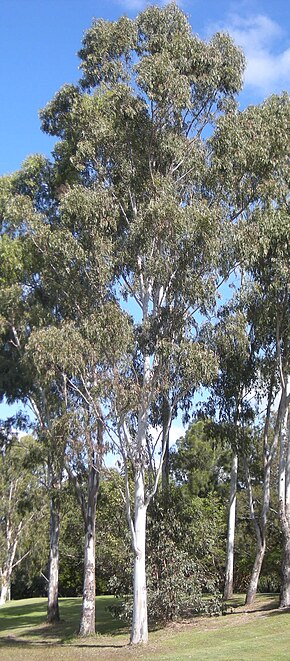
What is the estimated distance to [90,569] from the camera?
22938 millimetres

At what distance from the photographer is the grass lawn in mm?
15203

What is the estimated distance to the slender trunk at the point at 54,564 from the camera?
26422 mm

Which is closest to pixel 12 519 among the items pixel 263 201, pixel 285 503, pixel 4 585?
pixel 4 585

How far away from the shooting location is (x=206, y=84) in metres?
22.4

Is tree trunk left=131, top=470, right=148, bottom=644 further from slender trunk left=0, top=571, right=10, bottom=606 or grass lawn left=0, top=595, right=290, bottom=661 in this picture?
slender trunk left=0, top=571, right=10, bottom=606

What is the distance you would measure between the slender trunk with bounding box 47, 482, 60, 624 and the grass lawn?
1.64 feet

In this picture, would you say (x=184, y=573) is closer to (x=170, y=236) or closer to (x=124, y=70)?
(x=170, y=236)

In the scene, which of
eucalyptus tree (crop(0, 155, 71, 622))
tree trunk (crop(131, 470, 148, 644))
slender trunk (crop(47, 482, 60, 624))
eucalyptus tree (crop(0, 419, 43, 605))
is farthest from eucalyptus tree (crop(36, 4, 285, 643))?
eucalyptus tree (crop(0, 419, 43, 605))

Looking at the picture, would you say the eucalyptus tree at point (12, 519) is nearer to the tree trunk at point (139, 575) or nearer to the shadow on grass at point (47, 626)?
the shadow on grass at point (47, 626)

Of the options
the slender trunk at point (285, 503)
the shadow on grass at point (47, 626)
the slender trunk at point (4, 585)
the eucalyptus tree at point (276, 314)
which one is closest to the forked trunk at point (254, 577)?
the eucalyptus tree at point (276, 314)

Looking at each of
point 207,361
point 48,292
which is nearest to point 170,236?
point 207,361

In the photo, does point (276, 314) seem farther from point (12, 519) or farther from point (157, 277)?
point (12, 519)

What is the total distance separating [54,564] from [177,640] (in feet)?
31.0

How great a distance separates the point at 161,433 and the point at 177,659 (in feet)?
26.1
